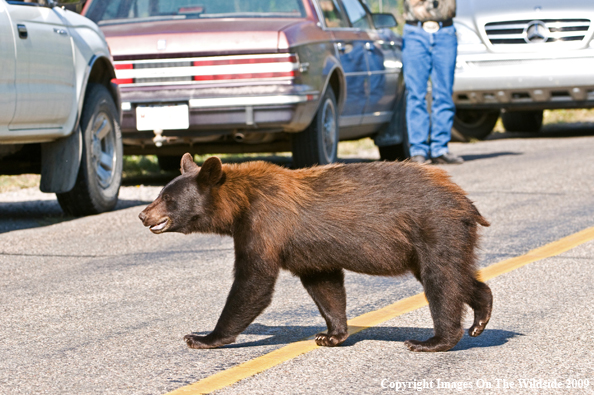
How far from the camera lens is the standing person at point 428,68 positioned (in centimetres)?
1121

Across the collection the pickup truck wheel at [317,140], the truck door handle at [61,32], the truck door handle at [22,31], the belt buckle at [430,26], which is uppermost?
the truck door handle at [22,31]

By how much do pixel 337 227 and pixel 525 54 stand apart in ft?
31.1

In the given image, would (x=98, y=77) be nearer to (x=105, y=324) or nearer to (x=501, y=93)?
(x=105, y=324)

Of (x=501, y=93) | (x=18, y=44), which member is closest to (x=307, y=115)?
(x=18, y=44)

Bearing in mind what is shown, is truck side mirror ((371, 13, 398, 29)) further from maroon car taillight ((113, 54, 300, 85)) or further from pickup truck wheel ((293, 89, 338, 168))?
maroon car taillight ((113, 54, 300, 85))

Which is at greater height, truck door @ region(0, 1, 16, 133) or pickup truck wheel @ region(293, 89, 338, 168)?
truck door @ region(0, 1, 16, 133)

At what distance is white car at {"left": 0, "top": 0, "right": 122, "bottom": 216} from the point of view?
7188 millimetres

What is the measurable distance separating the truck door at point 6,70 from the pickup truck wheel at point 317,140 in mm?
3380

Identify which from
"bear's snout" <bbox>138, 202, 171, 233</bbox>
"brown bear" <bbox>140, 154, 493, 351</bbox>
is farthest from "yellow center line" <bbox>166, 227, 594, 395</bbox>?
"bear's snout" <bbox>138, 202, 171, 233</bbox>

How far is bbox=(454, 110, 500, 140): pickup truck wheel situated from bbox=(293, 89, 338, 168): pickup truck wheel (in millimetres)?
5308

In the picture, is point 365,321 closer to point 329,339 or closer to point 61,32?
point 329,339

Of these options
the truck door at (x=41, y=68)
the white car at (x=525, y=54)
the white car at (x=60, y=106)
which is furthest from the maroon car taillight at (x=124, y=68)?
the white car at (x=525, y=54)

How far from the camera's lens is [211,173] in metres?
4.24

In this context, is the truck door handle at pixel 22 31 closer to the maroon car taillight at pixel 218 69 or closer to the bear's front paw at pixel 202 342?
the maroon car taillight at pixel 218 69
